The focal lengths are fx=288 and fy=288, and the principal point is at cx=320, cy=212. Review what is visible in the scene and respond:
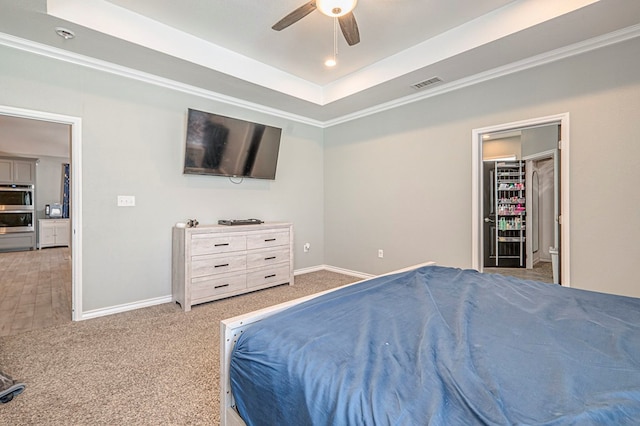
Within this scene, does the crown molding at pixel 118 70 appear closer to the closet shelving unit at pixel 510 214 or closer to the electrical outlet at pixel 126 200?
the electrical outlet at pixel 126 200

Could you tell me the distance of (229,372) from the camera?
1.24m

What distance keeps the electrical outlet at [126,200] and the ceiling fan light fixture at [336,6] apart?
2.79m

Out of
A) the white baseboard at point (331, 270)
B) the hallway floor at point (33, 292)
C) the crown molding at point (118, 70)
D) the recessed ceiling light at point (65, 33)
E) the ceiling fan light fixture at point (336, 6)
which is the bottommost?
the hallway floor at point (33, 292)

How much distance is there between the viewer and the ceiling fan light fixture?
1.98 meters

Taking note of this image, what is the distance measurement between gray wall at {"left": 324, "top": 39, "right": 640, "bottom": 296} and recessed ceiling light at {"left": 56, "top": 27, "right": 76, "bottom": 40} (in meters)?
3.52

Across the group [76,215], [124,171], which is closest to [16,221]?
[76,215]

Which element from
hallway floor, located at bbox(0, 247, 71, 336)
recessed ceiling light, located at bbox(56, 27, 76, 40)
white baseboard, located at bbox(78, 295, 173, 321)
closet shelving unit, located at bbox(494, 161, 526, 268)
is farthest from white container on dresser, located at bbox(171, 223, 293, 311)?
closet shelving unit, located at bbox(494, 161, 526, 268)

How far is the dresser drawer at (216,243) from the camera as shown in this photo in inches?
129

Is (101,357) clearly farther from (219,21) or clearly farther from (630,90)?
(630,90)

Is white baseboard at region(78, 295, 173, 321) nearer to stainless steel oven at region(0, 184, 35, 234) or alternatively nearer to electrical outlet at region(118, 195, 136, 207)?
electrical outlet at region(118, 195, 136, 207)

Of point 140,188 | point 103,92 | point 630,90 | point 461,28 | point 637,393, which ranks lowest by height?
point 637,393

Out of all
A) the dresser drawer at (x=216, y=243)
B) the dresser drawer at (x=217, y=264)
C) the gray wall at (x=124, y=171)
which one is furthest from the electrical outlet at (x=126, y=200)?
the dresser drawer at (x=217, y=264)

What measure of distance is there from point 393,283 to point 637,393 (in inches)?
46.8

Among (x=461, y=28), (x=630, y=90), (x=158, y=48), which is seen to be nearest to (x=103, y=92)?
(x=158, y=48)
